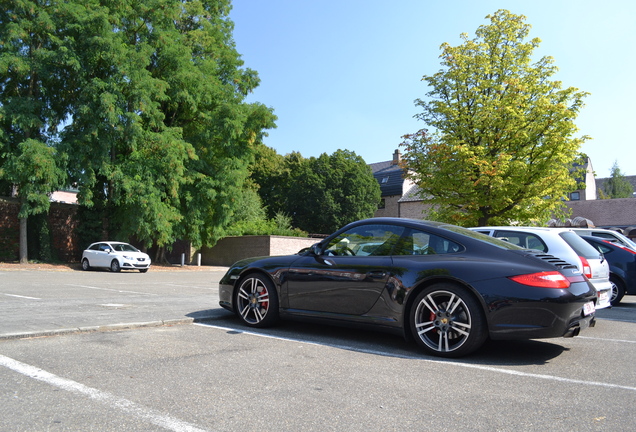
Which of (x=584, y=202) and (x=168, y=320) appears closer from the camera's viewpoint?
(x=168, y=320)

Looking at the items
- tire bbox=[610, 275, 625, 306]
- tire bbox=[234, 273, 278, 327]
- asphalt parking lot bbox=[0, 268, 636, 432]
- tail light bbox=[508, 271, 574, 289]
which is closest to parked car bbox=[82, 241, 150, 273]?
asphalt parking lot bbox=[0, 268, 636, 432]

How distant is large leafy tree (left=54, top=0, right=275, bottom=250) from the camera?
2470 centimetres

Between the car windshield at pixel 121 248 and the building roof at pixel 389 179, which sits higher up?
the building roof at pixel 389 179

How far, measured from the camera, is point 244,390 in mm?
3629

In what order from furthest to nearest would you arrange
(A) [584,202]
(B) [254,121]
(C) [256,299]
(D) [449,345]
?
(A) [584,202] < (B) [254,121] < (C) [256,299] < (D) [449,345]

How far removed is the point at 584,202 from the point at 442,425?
46.6 meters

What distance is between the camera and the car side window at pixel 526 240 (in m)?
7.86

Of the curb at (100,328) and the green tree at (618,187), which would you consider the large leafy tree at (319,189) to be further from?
the curb at (100,328)

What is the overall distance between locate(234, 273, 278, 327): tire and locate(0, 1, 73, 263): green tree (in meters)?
20.3

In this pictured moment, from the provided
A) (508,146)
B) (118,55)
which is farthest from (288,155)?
(508,146)

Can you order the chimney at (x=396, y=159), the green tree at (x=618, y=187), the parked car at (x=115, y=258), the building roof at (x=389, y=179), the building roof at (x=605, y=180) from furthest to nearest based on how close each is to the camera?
the building roof at (x=605, y=180), the green tree at (x=618, y=187), the building roof at (x=389, y=179), the parked car at (x=115, y=258), the chimney at (x=396, y=159)

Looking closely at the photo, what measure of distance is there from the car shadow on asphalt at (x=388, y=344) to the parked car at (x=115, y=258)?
19.2 metres

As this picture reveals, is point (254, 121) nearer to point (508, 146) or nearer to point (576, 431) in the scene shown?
point (508, 146)

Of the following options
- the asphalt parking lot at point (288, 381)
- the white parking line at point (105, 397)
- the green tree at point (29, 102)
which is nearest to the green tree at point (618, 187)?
the green tree at point (29, 102)
